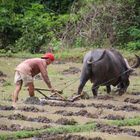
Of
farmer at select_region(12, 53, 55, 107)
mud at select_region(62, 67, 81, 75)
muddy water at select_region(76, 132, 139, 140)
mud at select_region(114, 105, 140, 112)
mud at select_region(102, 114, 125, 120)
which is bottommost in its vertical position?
mud at select_region(62, 67, 81, 75)

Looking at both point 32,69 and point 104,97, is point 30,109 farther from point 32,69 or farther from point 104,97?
point 104,97

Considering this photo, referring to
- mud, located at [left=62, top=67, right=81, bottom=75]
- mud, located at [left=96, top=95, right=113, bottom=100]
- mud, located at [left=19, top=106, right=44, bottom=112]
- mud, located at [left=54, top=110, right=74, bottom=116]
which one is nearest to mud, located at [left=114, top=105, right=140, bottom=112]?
mud, located at [left=54, top=110, right=74, bottom=116]

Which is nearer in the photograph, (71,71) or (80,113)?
(80,113)

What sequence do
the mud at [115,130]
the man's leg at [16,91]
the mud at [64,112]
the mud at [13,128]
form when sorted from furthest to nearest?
the man's leg at [16,91] < the mud at [64,112] < the mud at [13,128] < the mud at [115,130]

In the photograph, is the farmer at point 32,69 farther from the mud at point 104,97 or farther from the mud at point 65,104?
the mud at point 104,97

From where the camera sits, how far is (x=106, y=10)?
83.7 feet

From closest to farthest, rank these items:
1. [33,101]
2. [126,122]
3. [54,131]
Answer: [54,131]
[126,122]
[33,101]

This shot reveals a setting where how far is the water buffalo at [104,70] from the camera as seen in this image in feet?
46.4

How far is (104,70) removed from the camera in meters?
14.4

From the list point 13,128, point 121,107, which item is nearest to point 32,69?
point 121,107

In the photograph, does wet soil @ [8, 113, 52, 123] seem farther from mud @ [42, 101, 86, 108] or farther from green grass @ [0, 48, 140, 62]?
green grass @ [0, 48, 140, 62]

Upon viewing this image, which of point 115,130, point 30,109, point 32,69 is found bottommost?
point 30,109

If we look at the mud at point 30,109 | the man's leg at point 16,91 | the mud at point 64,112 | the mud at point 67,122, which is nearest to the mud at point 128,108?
the mud at point 64,112

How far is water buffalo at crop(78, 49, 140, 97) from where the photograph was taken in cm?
1415
